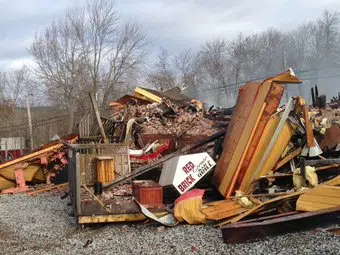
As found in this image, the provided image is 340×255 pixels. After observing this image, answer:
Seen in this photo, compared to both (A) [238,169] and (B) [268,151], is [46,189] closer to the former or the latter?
(A) [238,169]

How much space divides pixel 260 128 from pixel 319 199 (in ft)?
7.09

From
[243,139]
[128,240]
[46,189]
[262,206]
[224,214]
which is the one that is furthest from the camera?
[46,189]

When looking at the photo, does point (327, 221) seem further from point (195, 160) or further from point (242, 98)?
point (242, 98)

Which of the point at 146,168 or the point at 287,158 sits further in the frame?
the point at 146,168

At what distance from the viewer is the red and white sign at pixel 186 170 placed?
812cm

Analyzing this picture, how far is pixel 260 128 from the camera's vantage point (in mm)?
8023

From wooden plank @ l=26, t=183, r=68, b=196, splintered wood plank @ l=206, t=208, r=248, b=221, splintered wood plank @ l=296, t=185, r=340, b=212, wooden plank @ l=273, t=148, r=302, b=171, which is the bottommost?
wooden plank @ l=26, t=183, r=68, b=196

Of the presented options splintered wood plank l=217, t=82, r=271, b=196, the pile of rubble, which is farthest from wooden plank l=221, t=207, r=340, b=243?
splintered wood plank l=217, t=82, r=271, b=196

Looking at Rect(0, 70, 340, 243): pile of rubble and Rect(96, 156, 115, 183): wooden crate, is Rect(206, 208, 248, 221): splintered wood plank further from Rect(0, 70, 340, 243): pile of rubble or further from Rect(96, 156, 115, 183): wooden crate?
Rect(96, 156, 115, 183): wooden crate

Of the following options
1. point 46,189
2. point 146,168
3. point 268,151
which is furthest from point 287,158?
point 46,189

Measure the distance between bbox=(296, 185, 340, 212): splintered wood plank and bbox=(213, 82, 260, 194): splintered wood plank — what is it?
2027 millimetres

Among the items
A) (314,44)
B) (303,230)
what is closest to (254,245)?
(303,230)

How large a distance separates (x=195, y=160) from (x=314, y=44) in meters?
54.1

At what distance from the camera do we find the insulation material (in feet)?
22.9
